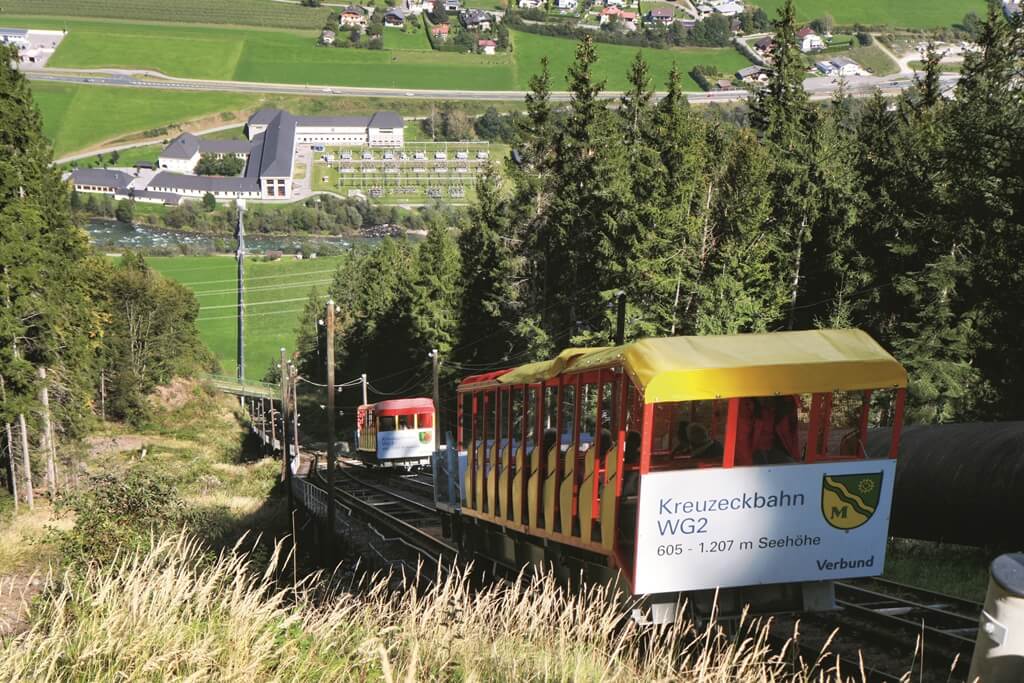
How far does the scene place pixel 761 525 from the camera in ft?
33.1

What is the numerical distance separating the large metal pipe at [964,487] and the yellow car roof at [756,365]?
17.1 feet

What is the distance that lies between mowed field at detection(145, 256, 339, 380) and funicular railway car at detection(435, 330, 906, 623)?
11259 centimetres

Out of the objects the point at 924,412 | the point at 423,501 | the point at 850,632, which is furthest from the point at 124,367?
the point at 850,632

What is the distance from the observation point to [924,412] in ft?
107

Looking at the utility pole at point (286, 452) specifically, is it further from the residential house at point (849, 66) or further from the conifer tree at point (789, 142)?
the residential house at point (849, 66)

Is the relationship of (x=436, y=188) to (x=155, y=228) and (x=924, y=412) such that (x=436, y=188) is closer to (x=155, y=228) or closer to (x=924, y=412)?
(x=155, y=228)

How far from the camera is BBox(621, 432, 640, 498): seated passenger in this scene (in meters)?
10.4

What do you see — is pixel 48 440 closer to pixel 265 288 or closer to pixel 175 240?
pixel 265 288

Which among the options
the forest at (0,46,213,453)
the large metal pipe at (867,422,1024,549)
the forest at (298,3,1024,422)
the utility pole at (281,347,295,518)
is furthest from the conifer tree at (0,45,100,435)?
the large metal pipe at (867,422,1024,549)

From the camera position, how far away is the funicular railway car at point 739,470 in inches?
387

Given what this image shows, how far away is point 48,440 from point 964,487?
36679mm

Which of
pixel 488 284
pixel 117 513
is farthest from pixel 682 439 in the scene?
pixel 488 284

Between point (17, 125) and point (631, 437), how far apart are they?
119 ft

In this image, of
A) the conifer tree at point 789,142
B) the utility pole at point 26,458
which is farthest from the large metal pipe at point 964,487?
the conifer tree at point 789,142
